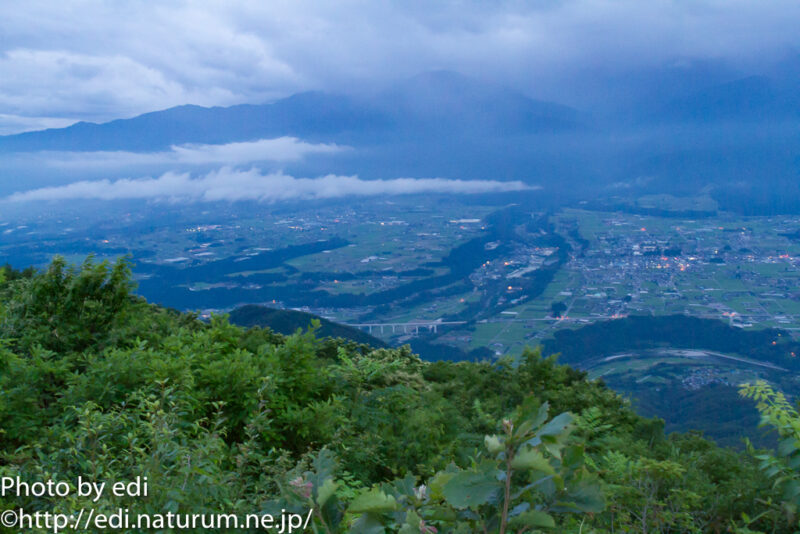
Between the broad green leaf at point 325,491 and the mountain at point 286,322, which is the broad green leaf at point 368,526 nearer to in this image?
the broad green leaf at point 325,491

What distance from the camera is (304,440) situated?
4824mm

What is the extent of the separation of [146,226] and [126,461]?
95235mm

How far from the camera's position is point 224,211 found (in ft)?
390

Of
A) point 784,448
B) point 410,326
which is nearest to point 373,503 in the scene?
point 784,448

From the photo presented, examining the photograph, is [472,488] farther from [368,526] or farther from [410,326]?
[410,326]

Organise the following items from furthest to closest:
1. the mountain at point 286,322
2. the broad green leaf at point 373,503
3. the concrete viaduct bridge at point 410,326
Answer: the concrete viaduct bridge at point 410,326 → the mountain at point 286,322 → the broad green leaf at point 373,503

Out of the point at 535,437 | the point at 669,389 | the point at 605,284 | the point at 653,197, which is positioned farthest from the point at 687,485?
the point at 653,197

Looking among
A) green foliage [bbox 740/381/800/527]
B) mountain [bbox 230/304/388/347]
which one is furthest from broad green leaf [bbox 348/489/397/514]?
mountain [bbox 230/304/388/347]

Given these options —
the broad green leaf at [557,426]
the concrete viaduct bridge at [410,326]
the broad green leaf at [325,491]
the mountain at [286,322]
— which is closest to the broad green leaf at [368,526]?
the broad green leaf at [325,491]

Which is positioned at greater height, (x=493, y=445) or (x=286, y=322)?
(x=493, y=445)

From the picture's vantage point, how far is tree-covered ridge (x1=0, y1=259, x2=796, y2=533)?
1321 mm

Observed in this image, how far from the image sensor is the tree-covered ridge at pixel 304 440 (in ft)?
4.33

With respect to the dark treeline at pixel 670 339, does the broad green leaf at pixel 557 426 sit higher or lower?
higher

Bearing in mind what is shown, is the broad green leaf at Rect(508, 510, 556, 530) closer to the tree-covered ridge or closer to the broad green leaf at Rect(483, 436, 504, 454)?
the tree-covered ridge
